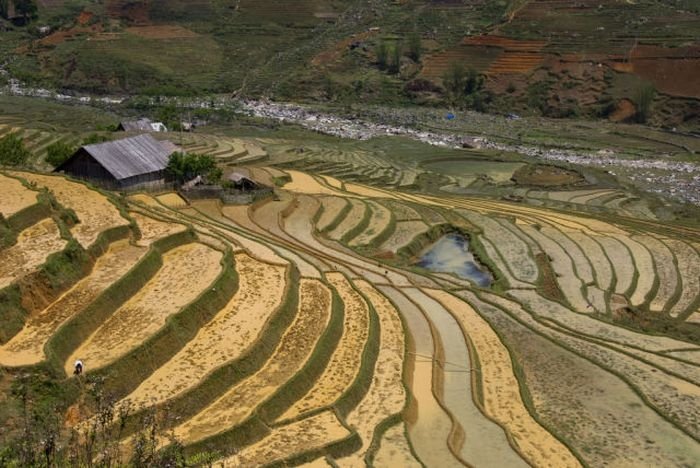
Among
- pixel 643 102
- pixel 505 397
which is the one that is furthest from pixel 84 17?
pixel 505 397

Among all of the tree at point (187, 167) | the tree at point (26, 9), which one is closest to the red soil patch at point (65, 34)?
the tree at point (26, 9)

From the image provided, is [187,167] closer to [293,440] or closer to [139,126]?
[139,126]

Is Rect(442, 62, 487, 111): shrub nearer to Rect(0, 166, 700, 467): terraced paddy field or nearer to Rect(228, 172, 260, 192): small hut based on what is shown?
Rect(228, 172, 260, 192): small hut

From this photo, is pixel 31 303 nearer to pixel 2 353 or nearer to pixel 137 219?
pixel 2 353

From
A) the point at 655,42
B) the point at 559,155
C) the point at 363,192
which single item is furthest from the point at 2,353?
the point at 655,42

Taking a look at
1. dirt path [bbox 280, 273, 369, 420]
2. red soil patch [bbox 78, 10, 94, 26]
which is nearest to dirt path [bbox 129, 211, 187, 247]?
dirt path [bbox 280, 273, 369, 420]
